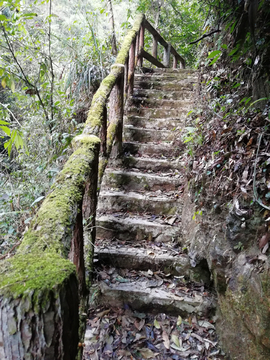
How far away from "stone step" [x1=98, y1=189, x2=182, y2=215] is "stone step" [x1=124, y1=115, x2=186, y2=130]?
146 cm

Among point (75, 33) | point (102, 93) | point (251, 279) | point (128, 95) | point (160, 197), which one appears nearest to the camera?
point (251, 279)

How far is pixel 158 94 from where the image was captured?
15.5 feet

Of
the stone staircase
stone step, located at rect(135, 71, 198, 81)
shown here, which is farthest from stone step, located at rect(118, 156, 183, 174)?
stone step, located at rect(135, 71, 198, 81)

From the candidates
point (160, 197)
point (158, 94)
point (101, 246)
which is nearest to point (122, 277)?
point (101, 246)

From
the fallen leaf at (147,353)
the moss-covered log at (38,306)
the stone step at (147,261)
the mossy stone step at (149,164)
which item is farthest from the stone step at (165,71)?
the moss-covered log at (38,306)

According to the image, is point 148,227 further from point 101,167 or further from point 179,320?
point 179,320

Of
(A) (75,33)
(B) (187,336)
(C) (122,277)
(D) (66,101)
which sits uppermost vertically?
(A) (75,33)

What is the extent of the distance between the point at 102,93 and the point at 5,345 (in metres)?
2.52

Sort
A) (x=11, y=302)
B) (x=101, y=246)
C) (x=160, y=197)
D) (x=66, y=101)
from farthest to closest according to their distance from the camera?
(x=66, y=101) < (x=160, y=197) < (x=101, y=246) < (x=11, y=302)

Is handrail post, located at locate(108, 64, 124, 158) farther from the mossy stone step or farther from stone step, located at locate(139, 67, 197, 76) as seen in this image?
stone step, located at locate(139, 67, 197, 76)

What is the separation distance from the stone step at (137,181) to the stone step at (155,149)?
482mm

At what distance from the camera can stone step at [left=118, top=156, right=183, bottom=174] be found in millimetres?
3371

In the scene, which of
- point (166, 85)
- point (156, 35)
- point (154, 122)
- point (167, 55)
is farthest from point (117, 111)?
point (167, 55)

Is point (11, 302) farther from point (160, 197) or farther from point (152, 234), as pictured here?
point (160, 197)
